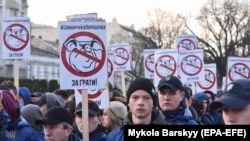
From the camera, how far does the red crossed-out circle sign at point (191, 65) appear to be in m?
12.9

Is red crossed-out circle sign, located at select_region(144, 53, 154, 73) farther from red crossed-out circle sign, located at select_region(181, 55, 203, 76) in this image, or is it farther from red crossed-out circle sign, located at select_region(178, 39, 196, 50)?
red crossed-out circle sign, located at select_region(181, 55, 203, 76)

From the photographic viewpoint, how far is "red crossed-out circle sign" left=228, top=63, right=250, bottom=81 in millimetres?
12164

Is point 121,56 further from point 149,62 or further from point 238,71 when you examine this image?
point 238,71

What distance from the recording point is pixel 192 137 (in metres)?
2.65

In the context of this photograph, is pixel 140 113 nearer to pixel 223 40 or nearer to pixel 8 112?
pixel 8 112

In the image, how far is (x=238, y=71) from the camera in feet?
40.3

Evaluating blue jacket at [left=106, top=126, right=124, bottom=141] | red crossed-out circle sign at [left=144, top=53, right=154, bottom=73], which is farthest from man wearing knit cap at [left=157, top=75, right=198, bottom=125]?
red crossed-out circle sign at [left=144, top=53, right=154, bottom=73]

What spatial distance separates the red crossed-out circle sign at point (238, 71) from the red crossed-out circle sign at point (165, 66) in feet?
3.97

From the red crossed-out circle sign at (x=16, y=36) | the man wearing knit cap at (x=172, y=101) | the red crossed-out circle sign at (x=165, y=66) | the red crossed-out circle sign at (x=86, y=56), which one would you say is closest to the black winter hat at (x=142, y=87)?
the man wearing knit cap at (x=172, y=101)

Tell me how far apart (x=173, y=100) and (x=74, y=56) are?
1.42 meters

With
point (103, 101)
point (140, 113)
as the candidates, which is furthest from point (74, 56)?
point (140, 113)

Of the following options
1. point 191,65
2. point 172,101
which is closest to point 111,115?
point 172,101

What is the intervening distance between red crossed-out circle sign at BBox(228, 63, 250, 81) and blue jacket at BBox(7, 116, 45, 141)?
291 inches

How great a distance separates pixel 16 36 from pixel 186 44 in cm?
489
